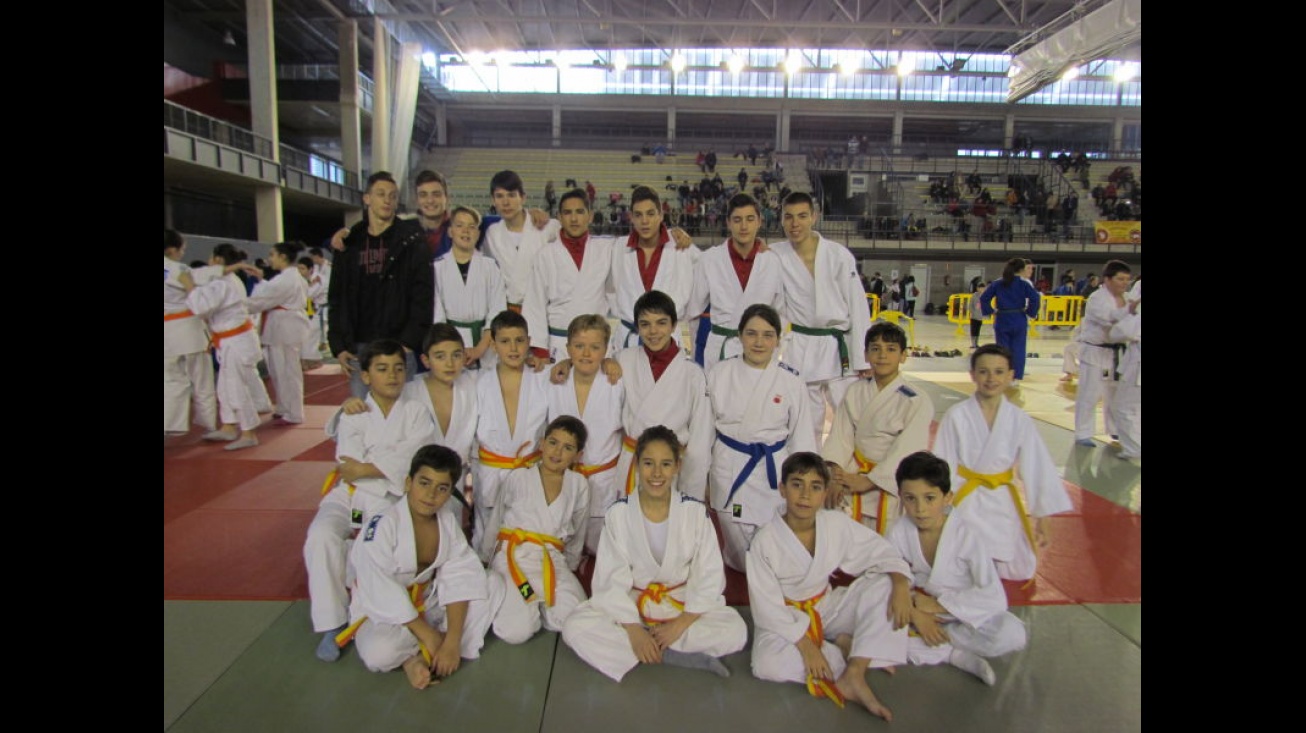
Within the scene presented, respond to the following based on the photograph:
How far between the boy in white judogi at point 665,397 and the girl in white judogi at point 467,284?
40.4 inches

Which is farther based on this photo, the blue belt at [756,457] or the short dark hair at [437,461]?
the blue belt at [756,457]

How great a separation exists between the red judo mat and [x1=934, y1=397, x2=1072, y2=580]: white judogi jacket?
21cm

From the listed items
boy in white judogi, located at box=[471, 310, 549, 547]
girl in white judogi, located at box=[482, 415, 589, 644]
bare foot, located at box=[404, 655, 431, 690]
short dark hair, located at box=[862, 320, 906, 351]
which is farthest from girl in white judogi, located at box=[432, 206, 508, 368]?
short dark hair, located at box=[862, 320, 906, 351]

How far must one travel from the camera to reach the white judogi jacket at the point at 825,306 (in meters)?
3.84

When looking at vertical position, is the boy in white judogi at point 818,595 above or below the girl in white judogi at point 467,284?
below

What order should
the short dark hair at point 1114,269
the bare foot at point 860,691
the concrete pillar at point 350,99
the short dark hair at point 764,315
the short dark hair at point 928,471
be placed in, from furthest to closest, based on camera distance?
the concrete pillar at point 350,99 < the short dark hair at point 1114,269 < the short dark hair at point 764,315 < the short dark hair at point 928,471 < the bare foot at point 860,691

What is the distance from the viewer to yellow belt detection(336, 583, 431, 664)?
2422 millimetres

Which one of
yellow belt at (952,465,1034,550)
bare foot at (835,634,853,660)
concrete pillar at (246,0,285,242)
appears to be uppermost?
concrete pillar at (246,0,285,242)

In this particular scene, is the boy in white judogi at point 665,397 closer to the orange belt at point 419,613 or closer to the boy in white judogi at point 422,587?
the boy in white judogi at point 422,587

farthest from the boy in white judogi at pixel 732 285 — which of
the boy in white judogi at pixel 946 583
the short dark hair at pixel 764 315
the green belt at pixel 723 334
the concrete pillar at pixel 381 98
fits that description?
the concrete pillar at pixel 381 98

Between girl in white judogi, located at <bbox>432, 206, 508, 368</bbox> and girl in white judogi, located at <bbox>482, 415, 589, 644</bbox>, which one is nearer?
girl in white judogi, located at <bbox>482, 415, 589, 644</bbox>

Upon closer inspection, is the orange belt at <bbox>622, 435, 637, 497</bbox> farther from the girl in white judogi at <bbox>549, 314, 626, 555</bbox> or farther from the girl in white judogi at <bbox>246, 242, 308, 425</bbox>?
the girl in white judogi at <bbox>246, 242, 308, 425</bbox>
